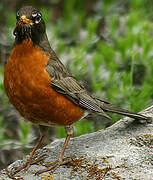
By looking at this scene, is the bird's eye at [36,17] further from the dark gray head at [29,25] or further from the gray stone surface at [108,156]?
the gray stone surface at [108,156]

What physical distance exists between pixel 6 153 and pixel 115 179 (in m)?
2.47

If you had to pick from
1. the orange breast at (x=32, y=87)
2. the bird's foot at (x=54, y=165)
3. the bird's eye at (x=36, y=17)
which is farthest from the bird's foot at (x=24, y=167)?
the bird's eye at (x=36, y=17)

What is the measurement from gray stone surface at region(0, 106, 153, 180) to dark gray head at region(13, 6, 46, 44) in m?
1.17

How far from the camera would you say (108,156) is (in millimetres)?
3826

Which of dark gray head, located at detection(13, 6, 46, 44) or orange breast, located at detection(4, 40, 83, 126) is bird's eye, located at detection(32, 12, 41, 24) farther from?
orange breast, located at detection(4, 40, 83, 126)

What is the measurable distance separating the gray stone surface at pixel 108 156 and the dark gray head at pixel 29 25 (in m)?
1.17

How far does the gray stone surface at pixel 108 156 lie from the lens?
355 cm

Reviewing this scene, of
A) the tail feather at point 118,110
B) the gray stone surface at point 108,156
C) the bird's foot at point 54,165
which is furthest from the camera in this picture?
the tail feather at point 118,110

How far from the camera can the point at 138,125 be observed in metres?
4.49

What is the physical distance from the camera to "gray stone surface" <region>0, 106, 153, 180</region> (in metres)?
3.55

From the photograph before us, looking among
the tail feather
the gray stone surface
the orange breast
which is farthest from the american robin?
the tail feather

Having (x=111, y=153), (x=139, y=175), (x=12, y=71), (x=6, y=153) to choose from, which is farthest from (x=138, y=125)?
(x=6, y=153)

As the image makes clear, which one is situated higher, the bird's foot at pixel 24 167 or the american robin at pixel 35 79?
the american robin at pixel 35 79

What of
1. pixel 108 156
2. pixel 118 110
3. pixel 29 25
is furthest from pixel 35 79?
pixel 118 110
